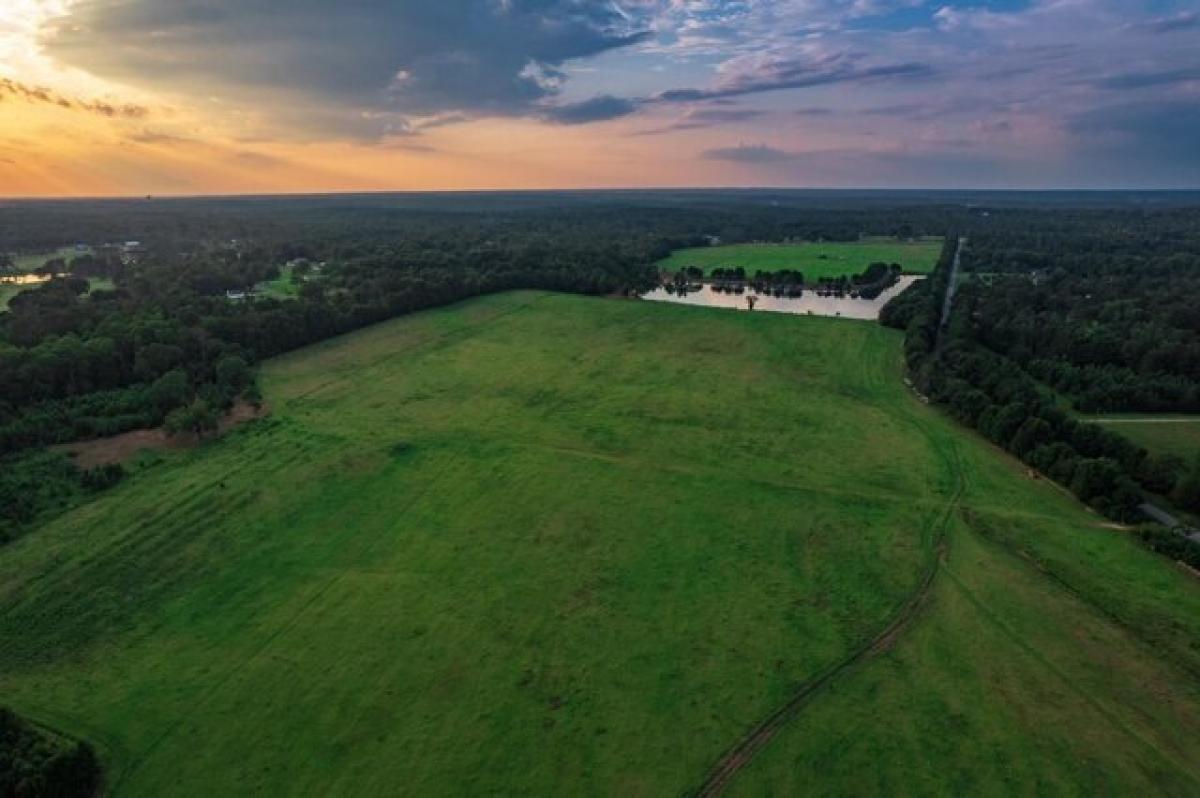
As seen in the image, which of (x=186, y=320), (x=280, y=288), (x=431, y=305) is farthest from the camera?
(x=280, y=288)

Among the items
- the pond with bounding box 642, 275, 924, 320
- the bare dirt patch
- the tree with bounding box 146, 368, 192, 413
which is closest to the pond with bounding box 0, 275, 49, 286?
the tree with bounding box 146, 368, 192, 413

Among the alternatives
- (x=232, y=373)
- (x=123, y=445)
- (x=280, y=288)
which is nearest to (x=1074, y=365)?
(x=232, y=373)

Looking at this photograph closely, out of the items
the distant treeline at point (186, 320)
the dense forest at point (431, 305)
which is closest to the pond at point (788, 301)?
the dense forest at point (431, 305)

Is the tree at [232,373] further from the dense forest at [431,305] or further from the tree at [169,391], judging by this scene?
the tree at [169,391]

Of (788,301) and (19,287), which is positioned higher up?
(19,287)

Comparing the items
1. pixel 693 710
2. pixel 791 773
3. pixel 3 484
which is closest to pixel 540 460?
pixel 693 710

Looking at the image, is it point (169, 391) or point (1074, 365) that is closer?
point (169, 391)

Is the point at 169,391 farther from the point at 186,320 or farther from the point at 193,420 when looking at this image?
the point at 186,320

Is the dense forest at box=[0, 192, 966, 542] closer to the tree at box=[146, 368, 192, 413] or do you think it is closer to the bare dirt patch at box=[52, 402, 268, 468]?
the tree at box=[146, 368, 192, 413]
